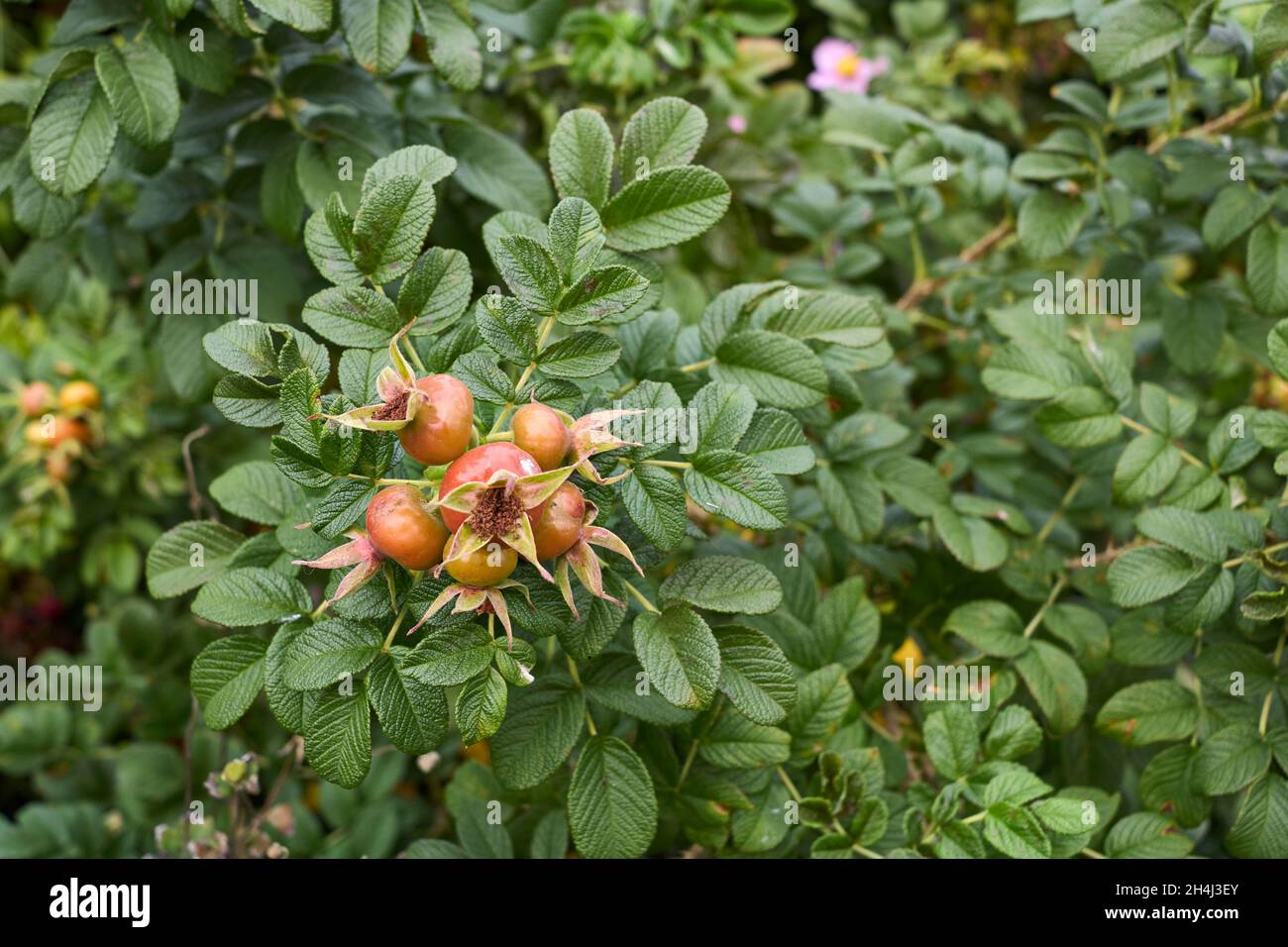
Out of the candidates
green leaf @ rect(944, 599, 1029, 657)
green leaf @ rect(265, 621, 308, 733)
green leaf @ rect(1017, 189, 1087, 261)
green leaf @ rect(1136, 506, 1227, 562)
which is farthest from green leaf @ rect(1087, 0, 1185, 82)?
green leaf @ rect(265, 621, 308, 733)

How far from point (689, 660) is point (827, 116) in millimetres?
955

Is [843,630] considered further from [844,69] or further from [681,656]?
[844,69]

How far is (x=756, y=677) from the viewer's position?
33.1 inches

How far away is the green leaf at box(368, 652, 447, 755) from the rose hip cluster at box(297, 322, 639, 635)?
88 millimetres

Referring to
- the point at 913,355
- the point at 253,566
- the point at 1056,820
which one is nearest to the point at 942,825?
the point at 1056,820

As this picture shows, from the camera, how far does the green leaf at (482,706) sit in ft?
2.39

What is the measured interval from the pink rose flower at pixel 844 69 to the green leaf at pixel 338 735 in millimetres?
1359

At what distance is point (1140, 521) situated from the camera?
974mm

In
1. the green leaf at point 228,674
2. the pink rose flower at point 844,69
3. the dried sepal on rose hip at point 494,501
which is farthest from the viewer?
the pink rose flower at point 844,69

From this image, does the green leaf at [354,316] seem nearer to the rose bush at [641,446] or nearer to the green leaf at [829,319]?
the rose bush at [641,446]

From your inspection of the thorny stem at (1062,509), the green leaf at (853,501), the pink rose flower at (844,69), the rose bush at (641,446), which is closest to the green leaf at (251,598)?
the rose bush at (641,446)

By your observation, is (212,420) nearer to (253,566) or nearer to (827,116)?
(253,566)

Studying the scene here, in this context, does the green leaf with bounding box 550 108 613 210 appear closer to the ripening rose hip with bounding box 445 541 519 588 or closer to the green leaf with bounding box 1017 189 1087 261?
the ripening rose hip with bounding box 445 541 519 588

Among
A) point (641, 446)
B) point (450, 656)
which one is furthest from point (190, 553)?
point (641, 446)
